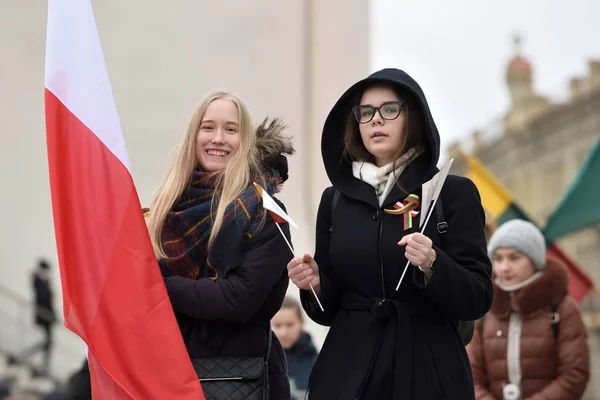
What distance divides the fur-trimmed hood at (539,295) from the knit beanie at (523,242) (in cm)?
9

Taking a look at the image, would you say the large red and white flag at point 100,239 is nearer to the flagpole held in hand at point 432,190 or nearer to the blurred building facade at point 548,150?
the flagpole held in hand at point 432,190

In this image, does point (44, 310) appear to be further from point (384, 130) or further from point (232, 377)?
point (384, 130)

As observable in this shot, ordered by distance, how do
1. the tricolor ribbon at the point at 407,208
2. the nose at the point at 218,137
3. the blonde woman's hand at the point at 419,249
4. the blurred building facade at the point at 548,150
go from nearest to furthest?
the blonde woman's hand at the point at 419,249 < the tricolor ribbon at the point at 407,208 < the nose at the point at 218,137 < the blurred building facade at the point at 548,150

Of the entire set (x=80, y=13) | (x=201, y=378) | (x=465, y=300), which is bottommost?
(x=201, y=378)

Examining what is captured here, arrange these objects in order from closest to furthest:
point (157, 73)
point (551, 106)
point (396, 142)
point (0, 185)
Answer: point (396, 142), point (157, 73), point (0, 185), point (551, 106)

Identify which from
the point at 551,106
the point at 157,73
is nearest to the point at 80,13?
the point at 157,73

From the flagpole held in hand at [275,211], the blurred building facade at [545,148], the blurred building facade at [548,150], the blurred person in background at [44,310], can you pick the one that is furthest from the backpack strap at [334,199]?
the blurred building facade at [545,148]

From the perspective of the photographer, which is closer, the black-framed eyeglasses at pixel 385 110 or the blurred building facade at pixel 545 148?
the black-framed eyeglasses at pixel 385 110

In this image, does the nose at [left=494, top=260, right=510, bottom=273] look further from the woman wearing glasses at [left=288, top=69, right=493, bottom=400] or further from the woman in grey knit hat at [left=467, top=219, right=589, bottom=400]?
the woman wearing glasses at [left=288, top=69, right=493, bottom=400]

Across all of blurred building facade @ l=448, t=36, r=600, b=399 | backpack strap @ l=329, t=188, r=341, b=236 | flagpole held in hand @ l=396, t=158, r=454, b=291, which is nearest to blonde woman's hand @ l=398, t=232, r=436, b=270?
flagpole held in hand @ l=396, t=158, r=454, b=291

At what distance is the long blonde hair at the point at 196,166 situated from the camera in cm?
438

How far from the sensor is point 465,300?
12.8ft

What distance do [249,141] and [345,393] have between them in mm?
1105

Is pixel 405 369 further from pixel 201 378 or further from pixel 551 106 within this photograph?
pixel 551 106
